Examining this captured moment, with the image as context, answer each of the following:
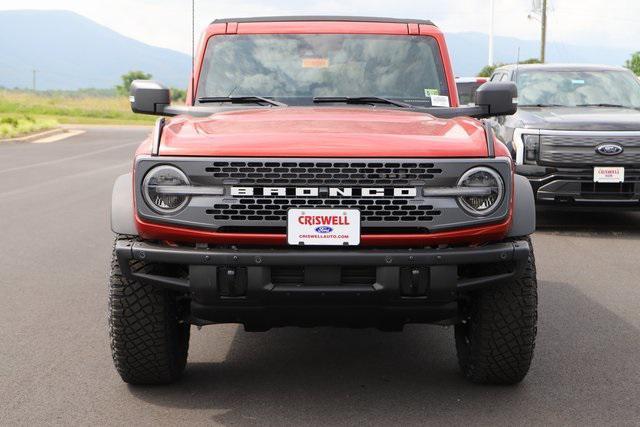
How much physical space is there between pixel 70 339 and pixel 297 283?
220cm

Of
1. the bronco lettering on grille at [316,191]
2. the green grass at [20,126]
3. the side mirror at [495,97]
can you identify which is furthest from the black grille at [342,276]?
the green grass at [20,126]

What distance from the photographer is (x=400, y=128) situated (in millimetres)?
5098

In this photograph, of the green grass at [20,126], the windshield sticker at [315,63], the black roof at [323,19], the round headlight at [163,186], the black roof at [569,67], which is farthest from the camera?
the green grass at [20,126]

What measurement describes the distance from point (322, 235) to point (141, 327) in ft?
3.41

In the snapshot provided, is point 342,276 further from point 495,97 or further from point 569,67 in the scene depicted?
point 569,67

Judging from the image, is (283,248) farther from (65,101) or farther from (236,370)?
(65,101)

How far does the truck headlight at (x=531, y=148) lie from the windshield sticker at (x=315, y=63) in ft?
17.4

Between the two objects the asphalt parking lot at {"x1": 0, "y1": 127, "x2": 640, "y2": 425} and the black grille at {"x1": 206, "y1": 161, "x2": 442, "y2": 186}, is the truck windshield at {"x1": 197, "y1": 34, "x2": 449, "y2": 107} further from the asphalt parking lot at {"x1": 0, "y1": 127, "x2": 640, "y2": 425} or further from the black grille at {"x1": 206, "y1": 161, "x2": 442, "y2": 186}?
the black grille at {"x1": 206, "y1": 161, "x2": 442, "y2": 186}

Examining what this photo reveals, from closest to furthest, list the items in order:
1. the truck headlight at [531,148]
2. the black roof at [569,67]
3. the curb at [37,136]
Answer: the truck headlight at [531,148]
the black roof at [569,67]
the curb at [37,136]

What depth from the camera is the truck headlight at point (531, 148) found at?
11.4 metres

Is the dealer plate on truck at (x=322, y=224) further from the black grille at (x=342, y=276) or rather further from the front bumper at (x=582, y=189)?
the front bumper at (x=582, y=189)

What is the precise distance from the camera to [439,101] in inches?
250

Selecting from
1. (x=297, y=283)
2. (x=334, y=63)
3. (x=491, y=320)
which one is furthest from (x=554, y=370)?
(x=334, y=63)

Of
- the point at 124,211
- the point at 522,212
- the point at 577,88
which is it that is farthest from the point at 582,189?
the point at 124,211
